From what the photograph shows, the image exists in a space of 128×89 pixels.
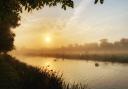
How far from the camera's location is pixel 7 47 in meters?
60.5

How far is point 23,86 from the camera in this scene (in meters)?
19.5

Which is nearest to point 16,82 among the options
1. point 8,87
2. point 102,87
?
point 8,87

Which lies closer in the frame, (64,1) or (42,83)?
(64,1)

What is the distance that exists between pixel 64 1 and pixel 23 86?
786 cm

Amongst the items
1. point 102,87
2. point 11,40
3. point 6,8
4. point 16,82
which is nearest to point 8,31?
point 11,40

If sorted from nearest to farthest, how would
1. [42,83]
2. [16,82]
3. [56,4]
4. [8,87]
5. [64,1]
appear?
[64,1] < [56,4] < [42,83] < [8,87] < [16,82]

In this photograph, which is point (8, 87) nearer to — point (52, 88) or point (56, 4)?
point (52, 88)

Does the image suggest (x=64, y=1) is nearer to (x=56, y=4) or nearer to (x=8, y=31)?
(x=56, y=4)

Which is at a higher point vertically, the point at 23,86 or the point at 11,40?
the point at 11,40

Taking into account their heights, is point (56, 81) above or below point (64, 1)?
below

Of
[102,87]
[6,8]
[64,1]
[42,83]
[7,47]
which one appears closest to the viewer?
[64,1]

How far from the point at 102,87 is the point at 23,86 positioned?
32188 millimetres

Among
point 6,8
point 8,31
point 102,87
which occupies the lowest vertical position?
point 102,87

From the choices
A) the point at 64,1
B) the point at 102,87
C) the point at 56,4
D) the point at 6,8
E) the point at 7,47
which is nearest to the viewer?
the point at 64,1
